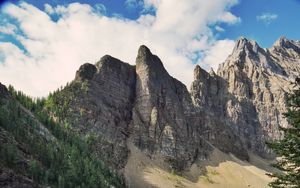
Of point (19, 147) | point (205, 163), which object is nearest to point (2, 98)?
point (19, 147)

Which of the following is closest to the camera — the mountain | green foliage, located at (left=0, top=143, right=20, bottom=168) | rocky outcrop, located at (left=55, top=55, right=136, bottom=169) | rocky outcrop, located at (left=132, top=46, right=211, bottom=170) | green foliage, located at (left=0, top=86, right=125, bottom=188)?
green foliage, located at (left=0, top=143, right=20, bottom=168)

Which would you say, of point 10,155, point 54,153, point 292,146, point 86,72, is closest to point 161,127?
point 86,72

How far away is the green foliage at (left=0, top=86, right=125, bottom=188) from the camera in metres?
108

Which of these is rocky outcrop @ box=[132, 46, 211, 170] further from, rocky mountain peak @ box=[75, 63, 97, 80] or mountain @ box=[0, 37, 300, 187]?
rocky mountain peak @ box=[75, 63, 97, 80]

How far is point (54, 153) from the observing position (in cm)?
12300

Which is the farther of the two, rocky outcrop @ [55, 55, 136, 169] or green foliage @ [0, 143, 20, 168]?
rocky outcrop @ [55, 55, 136, 169]

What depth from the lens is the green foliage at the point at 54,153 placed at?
108 meters

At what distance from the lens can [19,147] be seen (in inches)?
4513

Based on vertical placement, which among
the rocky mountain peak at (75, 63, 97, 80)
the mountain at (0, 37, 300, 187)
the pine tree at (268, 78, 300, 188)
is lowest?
the pine tree at (268, 78, 300, 188)

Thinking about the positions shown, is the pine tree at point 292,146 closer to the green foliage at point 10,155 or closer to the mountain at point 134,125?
the green foliage at point 10,155

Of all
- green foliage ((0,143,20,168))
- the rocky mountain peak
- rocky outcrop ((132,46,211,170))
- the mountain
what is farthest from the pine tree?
the rocky mountain peak

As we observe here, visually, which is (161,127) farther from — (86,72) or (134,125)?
(86,72)

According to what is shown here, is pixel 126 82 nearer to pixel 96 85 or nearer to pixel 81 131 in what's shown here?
pixel 96 85

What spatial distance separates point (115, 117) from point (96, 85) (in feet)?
52.8
